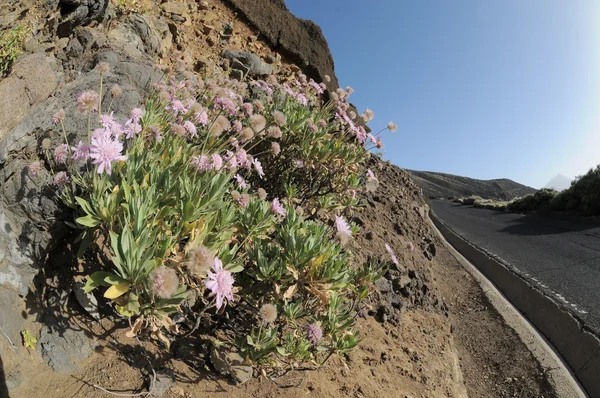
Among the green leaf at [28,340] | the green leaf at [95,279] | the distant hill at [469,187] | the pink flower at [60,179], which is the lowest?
the green leaf at [28,340]

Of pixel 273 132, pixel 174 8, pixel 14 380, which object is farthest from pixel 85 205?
pixel 174 8

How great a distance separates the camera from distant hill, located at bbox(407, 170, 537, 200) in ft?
170

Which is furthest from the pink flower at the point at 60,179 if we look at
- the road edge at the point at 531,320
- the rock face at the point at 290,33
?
the rock face at the point at 290,33

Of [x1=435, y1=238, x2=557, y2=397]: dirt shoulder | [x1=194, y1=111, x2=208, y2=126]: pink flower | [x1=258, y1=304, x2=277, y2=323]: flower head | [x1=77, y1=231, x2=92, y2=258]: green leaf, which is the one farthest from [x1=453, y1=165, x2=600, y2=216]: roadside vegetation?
[x1=77, y1=231, x2=92, y2=258]: green leaf

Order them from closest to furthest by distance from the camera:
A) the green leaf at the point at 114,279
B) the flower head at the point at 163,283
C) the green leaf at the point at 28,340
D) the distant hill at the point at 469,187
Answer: the flower head at the point at 163,283
the green leaf at the point at 114,279
the green leaf at the point at 28,340
the distant hill at the point at 469,187

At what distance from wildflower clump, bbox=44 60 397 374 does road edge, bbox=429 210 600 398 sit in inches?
118

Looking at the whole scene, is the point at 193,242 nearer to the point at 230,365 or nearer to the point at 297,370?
the point at 230,365

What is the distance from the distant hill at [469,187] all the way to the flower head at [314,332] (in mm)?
47351

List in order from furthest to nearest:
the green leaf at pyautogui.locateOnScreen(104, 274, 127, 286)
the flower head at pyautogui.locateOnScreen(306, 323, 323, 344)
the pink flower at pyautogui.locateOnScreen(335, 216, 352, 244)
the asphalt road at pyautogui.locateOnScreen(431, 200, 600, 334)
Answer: the asphalt road at pyautogui.locateOnScreen(431, 200, 600, 334) < the pink flower at pyautogui.locateOnScreen(335, 216, 352, 244) < the flower head at pyautogui.locateOnScreen(306, 323, 323, 344) < the green leaf at pyautogui.locateOnScreen(104, 274, 127, 286)

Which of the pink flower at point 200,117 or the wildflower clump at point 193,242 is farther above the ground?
the pink flower at point 200,117

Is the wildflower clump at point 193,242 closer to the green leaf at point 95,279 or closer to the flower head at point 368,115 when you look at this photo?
the green leaf at point 95,279

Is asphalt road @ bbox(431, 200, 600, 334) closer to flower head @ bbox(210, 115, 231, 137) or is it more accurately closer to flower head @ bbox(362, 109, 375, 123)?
flower head @ bbox(362, 109, 375, 123)

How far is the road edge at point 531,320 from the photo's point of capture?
4570mm

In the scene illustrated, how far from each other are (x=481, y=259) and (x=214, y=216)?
844cm
